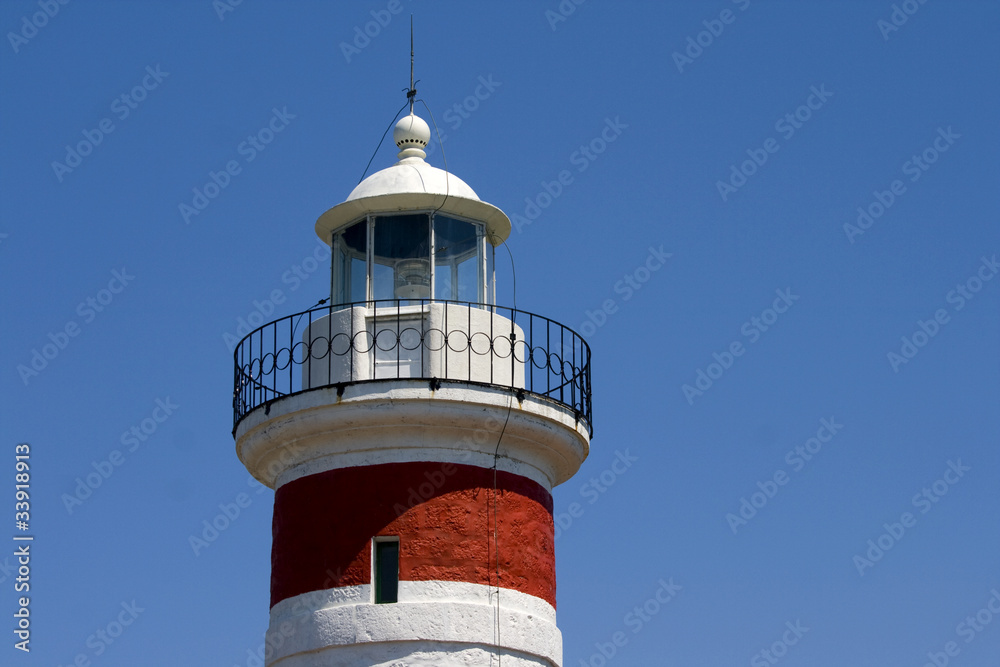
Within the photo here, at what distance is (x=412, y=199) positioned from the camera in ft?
53.1

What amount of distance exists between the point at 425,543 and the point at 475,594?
656 mm

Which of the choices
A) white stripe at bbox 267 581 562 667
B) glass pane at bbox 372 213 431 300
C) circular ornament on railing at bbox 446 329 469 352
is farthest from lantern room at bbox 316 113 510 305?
white stripe at bbox 267 581 562 667

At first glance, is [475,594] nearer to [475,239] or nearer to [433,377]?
[433,377]

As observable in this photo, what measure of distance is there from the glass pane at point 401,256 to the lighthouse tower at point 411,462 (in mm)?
14

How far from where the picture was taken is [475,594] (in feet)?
49.4

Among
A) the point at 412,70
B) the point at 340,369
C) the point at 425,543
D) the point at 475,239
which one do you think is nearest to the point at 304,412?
the point at 340,369

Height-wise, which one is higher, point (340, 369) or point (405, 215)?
point (405, 215)

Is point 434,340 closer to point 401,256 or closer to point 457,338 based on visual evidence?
point 457,338

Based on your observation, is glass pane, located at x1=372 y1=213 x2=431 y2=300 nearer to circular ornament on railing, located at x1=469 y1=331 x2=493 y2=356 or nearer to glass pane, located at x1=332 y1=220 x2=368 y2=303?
glass pane, located at x1=332 y1=220 x2=368 y2=303

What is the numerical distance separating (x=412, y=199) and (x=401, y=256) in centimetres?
60

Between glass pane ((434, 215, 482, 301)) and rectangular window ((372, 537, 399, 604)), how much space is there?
8.51ft

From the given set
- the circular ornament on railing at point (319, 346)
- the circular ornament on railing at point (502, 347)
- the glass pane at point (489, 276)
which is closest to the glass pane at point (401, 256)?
the glass pane at point (489, 276)

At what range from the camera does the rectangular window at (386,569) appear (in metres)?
15.0

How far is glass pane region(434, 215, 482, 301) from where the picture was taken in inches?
642
